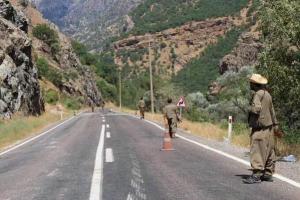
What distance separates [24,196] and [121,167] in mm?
3633

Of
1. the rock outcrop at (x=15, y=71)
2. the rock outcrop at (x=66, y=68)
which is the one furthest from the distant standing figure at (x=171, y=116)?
the rock outcrop at (x=66, y=68)

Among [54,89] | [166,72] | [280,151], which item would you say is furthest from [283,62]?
[166,72]

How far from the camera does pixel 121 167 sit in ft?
39.8

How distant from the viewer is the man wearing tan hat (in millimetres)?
9539

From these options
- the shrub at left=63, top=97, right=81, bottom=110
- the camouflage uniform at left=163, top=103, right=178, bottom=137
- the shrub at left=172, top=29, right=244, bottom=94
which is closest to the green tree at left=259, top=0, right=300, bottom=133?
the camouflage uniform at left=163, top=103, right=178, bottom=137

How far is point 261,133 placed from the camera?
378 inches

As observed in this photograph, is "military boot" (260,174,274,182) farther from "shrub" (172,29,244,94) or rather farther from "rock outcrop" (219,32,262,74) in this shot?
"shrub" (172,29,244,94)

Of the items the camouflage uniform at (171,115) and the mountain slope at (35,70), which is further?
the mountain slope at (35,70)

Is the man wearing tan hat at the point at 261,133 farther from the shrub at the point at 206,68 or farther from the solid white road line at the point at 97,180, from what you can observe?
the shrub at the point at 206,68

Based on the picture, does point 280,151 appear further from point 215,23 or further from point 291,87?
point 215,23

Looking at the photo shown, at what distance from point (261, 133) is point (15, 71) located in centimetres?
3776

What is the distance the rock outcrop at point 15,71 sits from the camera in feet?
136

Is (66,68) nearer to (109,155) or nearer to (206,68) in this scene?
(206,68)

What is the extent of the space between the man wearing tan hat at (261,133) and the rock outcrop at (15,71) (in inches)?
1210
